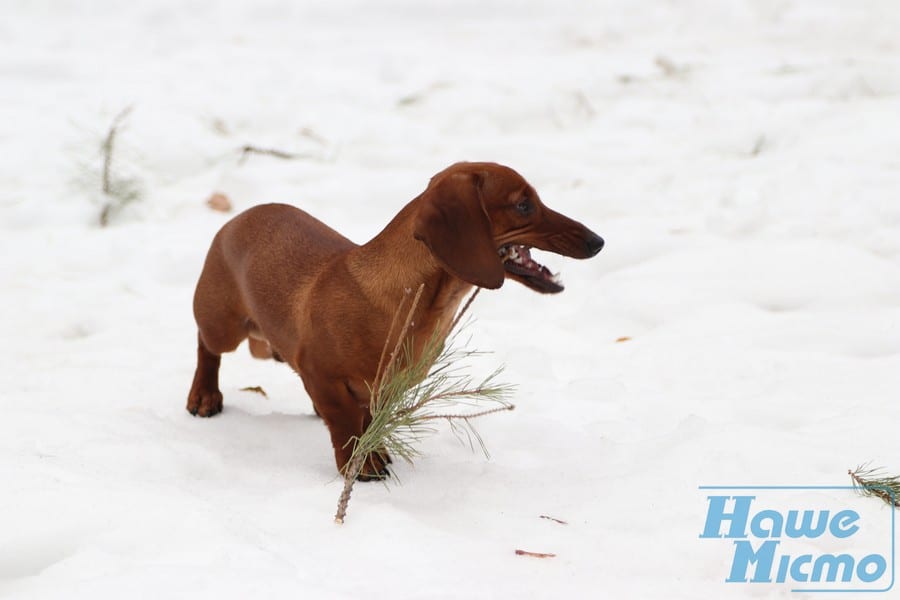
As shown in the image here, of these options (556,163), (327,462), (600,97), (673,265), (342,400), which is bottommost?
(327,462)

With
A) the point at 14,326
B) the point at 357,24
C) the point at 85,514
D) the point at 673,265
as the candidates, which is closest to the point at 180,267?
the point at 14,326

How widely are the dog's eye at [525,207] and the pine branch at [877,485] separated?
1.16m

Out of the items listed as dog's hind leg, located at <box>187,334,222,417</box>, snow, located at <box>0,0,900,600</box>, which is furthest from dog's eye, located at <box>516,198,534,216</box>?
dog's hind leg, located at <box>187,334,222,417</box>

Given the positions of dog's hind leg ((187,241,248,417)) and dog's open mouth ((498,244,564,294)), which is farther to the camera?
dog's hind leg ((187,241,248,417))

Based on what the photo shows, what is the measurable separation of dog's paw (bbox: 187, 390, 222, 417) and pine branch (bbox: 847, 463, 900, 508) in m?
2.20

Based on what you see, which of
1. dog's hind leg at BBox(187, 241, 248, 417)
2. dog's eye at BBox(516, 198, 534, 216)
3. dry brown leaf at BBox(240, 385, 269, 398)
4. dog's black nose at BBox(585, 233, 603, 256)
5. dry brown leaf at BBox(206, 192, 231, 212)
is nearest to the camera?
dog's eye at BBox(516, 198, 534, 216)

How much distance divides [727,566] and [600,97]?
5.47m

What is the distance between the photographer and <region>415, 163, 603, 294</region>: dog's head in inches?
106

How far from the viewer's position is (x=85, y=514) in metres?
2.22

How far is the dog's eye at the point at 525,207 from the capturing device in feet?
9.38

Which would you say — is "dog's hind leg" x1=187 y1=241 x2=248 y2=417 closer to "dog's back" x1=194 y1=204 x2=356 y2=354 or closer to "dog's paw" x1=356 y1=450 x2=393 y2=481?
"dog's back" x1=194 y1=204 x2=356 y2=354

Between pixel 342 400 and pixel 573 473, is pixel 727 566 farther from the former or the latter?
pixel 342 400

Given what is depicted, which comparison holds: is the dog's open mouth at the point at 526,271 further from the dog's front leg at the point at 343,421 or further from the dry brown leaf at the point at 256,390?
the dry brown leaf at the point at 256,390

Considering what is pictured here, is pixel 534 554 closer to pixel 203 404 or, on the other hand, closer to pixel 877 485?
pixel 877 485
